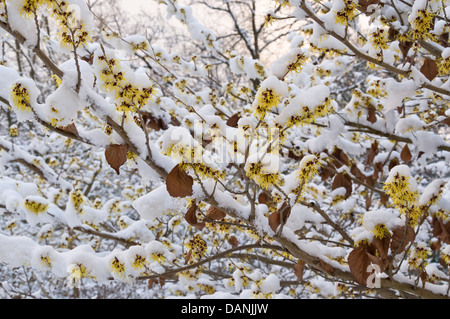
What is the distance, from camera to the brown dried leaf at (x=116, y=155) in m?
1.37

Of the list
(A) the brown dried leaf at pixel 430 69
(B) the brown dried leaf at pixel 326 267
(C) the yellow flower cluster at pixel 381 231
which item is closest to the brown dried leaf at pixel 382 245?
(C) the yellow flower cluster at pixel 381 231

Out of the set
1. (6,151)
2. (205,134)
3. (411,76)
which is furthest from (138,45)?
(411,76)

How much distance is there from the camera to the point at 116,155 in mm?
1388

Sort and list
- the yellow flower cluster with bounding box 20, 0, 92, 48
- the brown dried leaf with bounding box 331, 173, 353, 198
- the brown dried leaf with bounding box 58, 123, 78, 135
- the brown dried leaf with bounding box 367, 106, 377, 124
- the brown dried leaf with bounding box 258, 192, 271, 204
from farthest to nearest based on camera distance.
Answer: the brown dried leaf with bounding box 367, 106, 377, 124 → the brown dried leaf with bounding box 331, 173, 353, 198 → the brown dried leaf with bounding box 258, 192, 271, 204 → the brown dried leaf with bounding box 58, 123, 78, 135 → the yellow flower cluster with bounding box 20, 0, 92, 48

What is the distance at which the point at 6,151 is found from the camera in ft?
7.88

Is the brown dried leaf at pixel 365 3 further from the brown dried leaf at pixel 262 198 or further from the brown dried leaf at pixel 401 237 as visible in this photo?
the brown dried leaf at pixel 262 198

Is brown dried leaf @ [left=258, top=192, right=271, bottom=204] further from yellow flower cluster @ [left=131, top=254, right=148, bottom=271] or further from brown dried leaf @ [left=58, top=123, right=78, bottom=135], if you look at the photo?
brown dried leaf @ [left=58, top=123, right=78, bottom=135]

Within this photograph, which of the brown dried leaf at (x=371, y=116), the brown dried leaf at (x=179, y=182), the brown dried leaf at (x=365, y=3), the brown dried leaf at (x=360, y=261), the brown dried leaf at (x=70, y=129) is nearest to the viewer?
the brown dried leaf at (x=179, y=182)

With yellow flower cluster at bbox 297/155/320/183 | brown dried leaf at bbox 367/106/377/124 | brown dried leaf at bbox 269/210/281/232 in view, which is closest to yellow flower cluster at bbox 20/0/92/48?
yellow flower cluster at bbox 297/155/320/183

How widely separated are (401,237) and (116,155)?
1.30 metres
